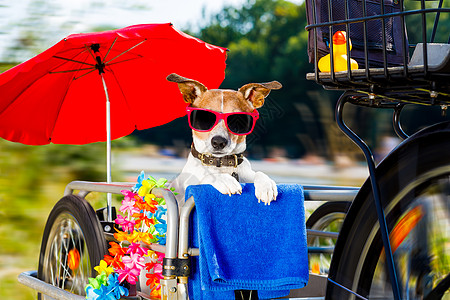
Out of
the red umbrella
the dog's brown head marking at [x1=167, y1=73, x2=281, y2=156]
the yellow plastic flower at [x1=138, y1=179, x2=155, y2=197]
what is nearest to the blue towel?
the yellow plastic flower at [x1=138, y1=179, x2=155, y2=197]

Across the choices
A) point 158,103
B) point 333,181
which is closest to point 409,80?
point 158,103

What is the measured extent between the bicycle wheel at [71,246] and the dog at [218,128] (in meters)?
0.39

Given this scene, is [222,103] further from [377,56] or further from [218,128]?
[377,56]

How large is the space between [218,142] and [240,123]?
142 millimetres

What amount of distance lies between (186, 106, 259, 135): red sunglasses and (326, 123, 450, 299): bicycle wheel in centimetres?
94

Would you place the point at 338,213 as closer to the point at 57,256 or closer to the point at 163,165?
the point at 57,256

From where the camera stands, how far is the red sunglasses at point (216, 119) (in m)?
2.44

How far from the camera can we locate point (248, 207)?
1.90 metres

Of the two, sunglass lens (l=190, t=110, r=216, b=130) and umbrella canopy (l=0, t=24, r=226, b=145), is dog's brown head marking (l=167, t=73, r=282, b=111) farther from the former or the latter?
umbrella canopy (l=0, t=24, r=226, b=145)

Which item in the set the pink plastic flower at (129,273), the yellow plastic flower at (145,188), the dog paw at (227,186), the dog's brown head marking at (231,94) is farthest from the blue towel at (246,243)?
the dog's brown head marking at (231,94)

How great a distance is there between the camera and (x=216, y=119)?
8.00 feet

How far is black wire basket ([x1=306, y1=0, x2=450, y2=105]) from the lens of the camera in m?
1.33

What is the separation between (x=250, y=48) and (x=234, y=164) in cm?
1472

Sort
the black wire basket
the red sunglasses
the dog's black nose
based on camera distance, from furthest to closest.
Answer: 1. the dog's black nose
2. the red sunglasses
3. the black wire basket
